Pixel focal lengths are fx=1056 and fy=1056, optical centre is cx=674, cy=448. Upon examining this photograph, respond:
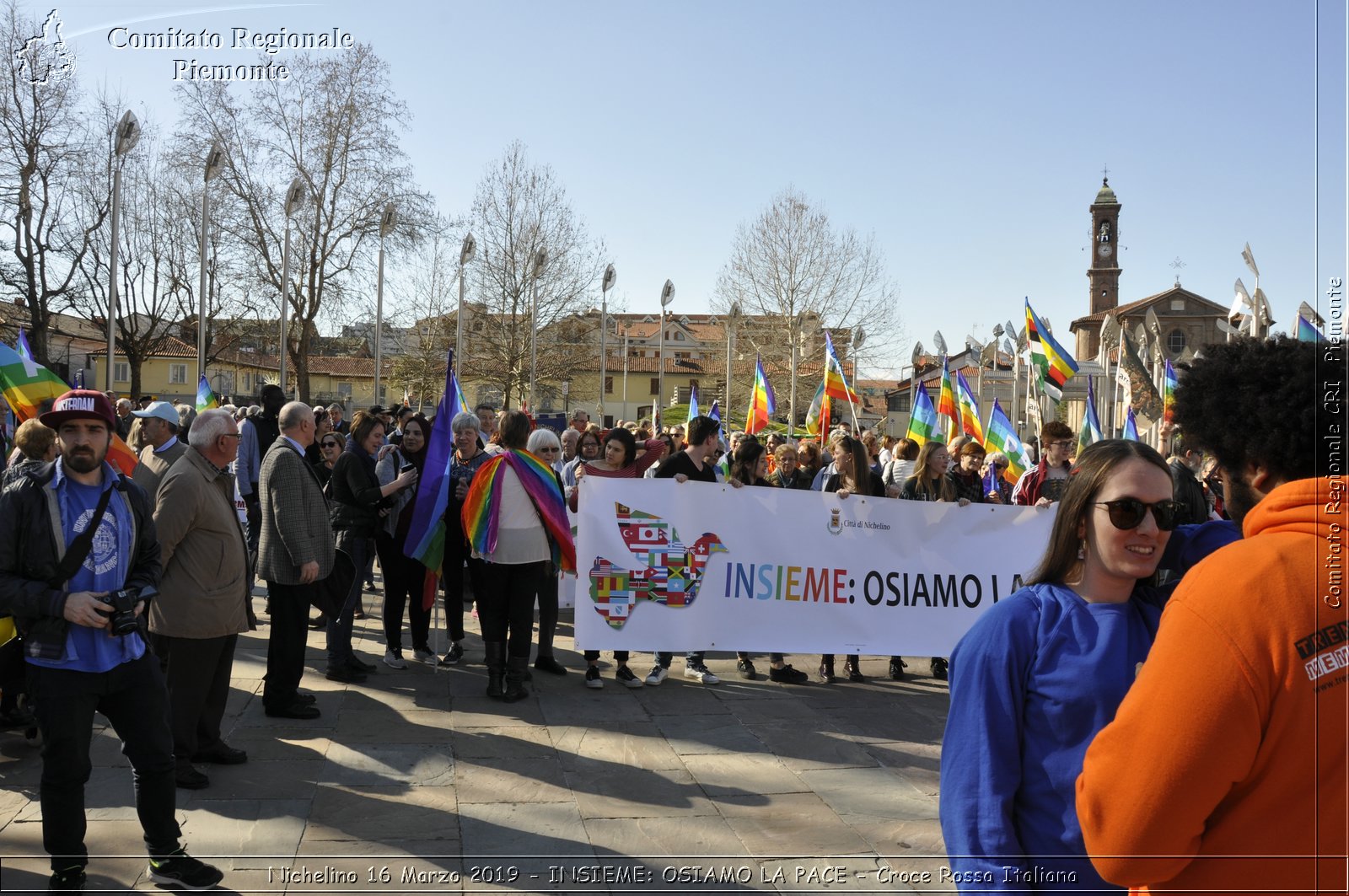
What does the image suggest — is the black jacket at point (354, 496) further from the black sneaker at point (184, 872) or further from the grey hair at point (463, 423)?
the black sneaker at point (184, 872)

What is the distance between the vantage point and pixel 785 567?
7.98 metres

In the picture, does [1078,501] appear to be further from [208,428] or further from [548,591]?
[548,591]

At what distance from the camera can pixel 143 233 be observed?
43.3 m

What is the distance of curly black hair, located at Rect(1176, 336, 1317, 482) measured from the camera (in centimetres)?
204

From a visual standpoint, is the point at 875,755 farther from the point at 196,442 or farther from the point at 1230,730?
the point at 1230,730

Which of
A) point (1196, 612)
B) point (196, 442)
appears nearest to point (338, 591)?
point (196, 442)

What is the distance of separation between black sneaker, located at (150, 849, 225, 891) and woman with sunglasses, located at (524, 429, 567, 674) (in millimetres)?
3845

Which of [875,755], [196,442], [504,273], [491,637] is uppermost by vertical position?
[504,273]

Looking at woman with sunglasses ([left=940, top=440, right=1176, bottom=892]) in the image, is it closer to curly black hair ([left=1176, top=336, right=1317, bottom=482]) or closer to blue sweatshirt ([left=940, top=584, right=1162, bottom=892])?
blue sweatshirt ([left=940, top=584, right=1162, bottom=892])

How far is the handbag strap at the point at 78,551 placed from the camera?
4191 mm

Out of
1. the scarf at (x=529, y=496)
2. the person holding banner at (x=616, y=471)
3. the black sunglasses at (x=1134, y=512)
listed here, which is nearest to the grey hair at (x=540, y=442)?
the scarf at (x=529, y=496)

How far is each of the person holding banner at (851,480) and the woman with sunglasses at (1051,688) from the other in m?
5.61

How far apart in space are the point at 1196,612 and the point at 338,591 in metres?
6.83

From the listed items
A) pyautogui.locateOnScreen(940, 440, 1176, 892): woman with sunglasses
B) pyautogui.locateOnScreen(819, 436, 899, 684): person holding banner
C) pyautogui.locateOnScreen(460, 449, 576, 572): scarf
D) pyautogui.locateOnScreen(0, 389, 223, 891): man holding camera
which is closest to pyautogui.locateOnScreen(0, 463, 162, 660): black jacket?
pyautogui.locateOnScreen(0, 389, 223, 891): man holding camera
